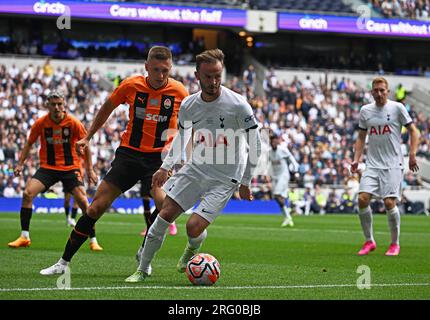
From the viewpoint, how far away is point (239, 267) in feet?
39.9

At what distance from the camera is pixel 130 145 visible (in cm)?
1100

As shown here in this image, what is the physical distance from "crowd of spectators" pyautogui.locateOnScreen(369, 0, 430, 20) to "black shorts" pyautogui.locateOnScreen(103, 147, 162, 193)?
137 ft

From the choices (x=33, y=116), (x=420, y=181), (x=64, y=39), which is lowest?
(x=420, y=181)

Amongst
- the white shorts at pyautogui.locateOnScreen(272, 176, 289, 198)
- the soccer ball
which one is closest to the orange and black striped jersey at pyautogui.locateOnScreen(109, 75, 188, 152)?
the soccer ball

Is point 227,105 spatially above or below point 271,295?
above

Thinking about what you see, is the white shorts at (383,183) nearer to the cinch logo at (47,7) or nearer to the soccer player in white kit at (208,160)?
the soccer player in white kit at (208,160)

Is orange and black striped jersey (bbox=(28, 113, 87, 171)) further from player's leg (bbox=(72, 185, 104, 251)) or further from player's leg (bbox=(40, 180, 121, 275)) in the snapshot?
player's leg (bbox=(40, 180, 121, 275))

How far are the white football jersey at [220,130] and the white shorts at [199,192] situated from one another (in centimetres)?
8

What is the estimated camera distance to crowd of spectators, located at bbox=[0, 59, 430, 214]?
35.9 meters

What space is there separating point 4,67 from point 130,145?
30.1m

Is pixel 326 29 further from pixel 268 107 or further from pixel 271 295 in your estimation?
pixel 271 295
